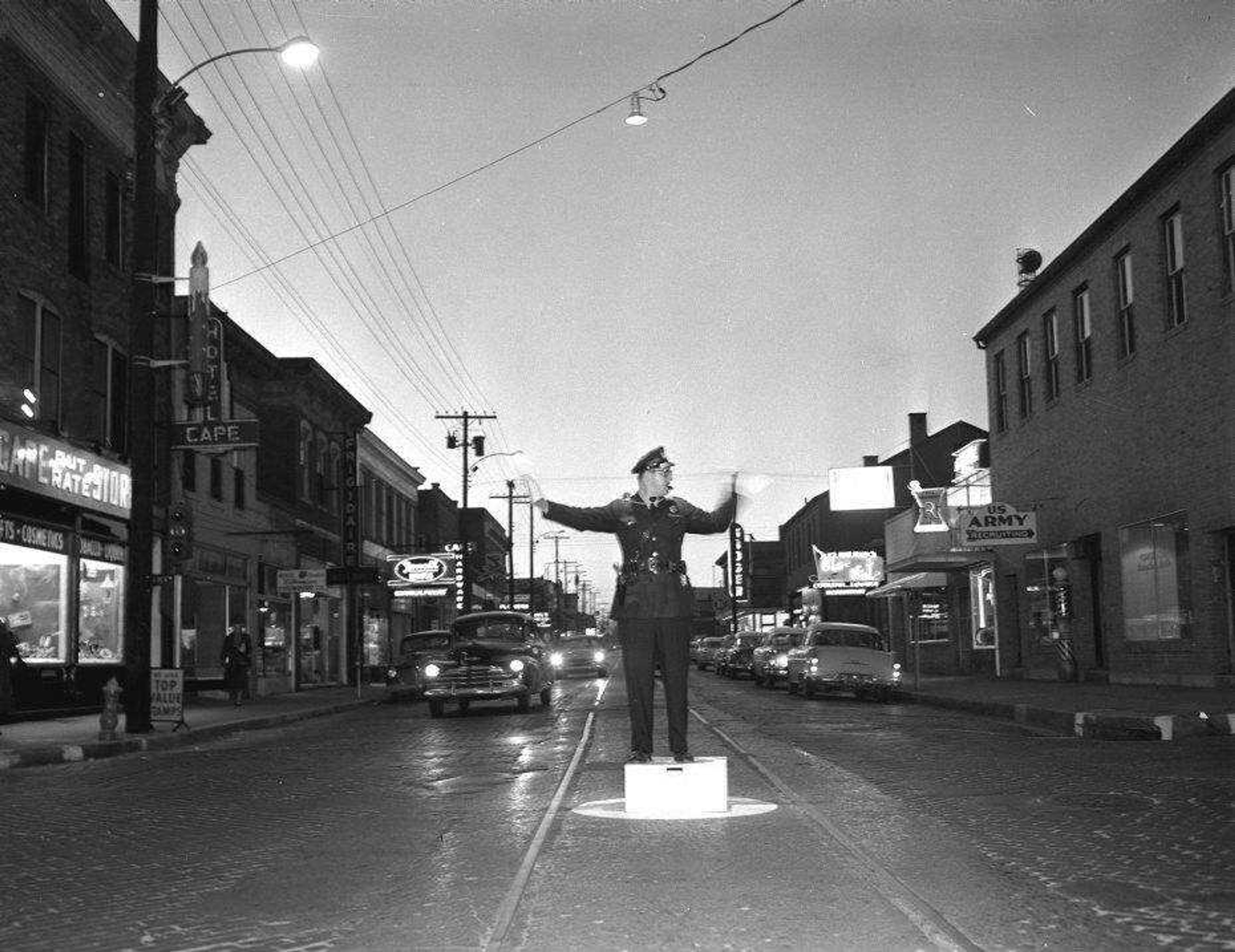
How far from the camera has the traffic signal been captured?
65.0 feet

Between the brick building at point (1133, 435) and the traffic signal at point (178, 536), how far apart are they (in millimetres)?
15298

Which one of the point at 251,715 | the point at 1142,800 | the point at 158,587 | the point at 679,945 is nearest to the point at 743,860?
the point at 679,945

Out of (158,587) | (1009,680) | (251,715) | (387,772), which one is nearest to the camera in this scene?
(387,772)

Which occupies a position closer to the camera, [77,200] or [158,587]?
[77,200]

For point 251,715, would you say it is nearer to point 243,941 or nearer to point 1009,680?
point 1009,680

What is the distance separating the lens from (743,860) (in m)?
6.85

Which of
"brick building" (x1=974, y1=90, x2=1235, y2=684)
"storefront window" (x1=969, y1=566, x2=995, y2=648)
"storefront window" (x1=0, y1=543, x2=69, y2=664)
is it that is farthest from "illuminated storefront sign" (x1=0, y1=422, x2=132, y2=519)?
"storefront window" (x1=969, y1=566, x2=995, y2=648)

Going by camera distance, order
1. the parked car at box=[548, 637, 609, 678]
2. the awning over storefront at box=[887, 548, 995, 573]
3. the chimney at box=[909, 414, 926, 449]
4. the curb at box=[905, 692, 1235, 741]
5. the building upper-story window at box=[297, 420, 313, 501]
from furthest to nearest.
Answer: the chimney at box=[909, 414, 926, 449]
the parked car at box=[548, 637, 609, 678]
the building upper-story window at box=[297, 420, 313, 501]
the awning over storefront at box=[887, 548, 995, 573]
the curb at box=[905, 692, 1235, 741]

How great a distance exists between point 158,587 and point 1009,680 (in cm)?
1824

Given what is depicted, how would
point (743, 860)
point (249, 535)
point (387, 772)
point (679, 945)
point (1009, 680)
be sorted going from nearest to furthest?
point (679, 945) < point (743, 860) < point (387, 772) < point (1009, 680) < point (249, 535)

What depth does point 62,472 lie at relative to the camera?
2186cm

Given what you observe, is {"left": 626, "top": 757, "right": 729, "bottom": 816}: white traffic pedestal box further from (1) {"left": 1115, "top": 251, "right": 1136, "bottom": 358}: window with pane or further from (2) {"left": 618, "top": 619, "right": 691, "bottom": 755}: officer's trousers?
(1) {"left": 1115, "top": 251, "right": 1136, "bottom": 358}: window with pane

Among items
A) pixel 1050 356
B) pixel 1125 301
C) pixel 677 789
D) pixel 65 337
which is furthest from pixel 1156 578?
pixel 677 789

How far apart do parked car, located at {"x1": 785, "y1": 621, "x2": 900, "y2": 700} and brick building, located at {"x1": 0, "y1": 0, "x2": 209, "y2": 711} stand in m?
12.1
